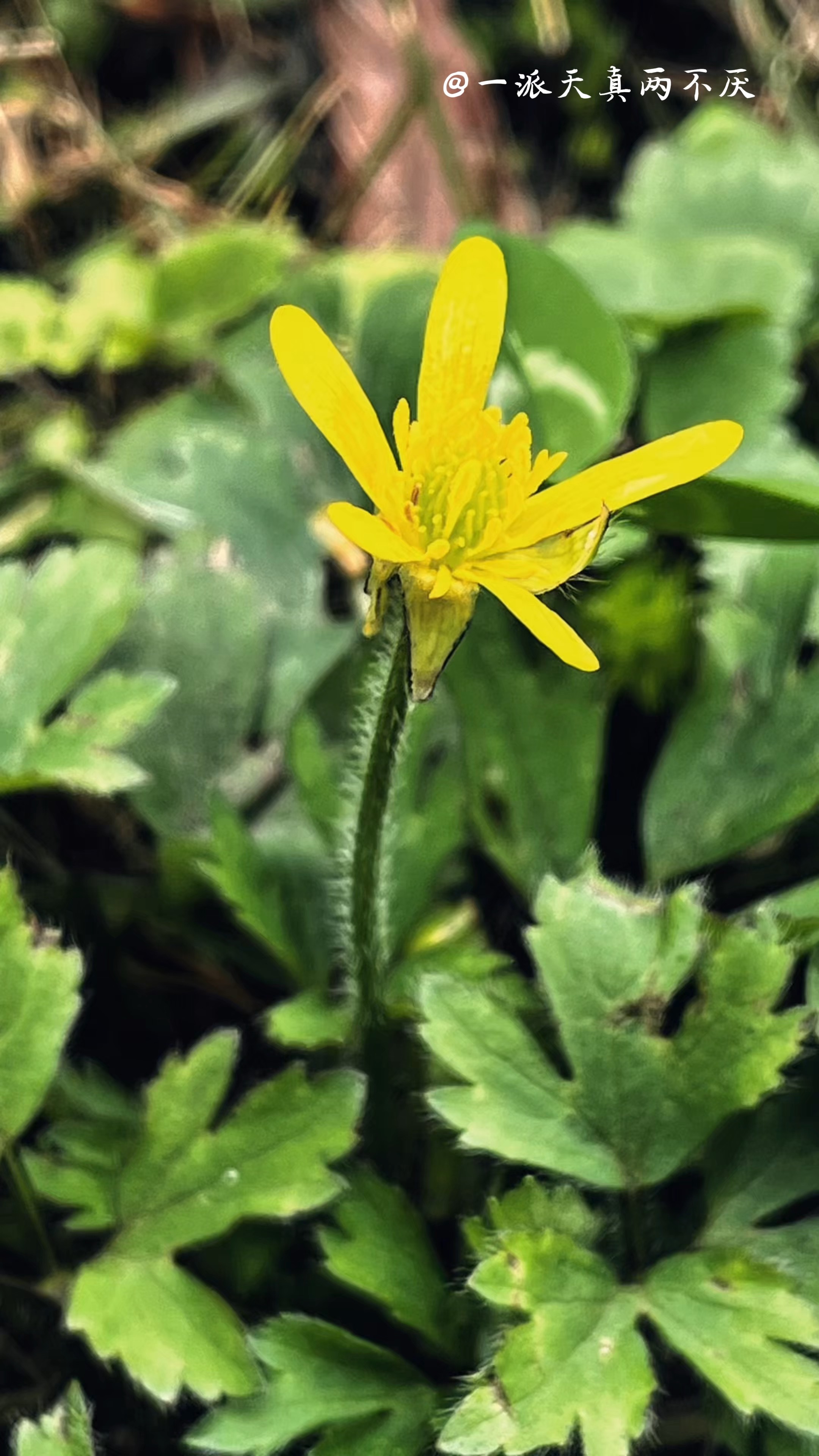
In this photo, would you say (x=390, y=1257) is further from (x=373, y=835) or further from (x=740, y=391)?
(x=740, y=391)

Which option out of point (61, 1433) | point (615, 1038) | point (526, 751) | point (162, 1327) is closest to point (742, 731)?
point (526, 751)

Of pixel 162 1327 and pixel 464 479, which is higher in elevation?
pixel 464 479

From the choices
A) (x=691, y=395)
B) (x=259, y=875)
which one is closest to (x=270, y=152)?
(x=691, y=395)

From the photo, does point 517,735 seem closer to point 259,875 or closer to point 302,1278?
point 259,875

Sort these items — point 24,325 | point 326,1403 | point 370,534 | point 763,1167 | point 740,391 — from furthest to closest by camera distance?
point 24,325
point 740,391
point 763,1167
point 326,1403
point 370,534

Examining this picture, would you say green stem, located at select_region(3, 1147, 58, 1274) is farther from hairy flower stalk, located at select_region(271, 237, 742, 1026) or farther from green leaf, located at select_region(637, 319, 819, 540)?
green leaf, located at select_region(637, 319, 819, 540)

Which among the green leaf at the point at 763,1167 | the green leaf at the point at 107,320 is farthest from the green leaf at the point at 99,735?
the green leaf at the point at 107,320

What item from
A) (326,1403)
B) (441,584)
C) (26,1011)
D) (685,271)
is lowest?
(326,1403)

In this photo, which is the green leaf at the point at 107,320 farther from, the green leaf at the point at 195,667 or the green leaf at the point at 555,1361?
the green leaf at the point at 555,1361
